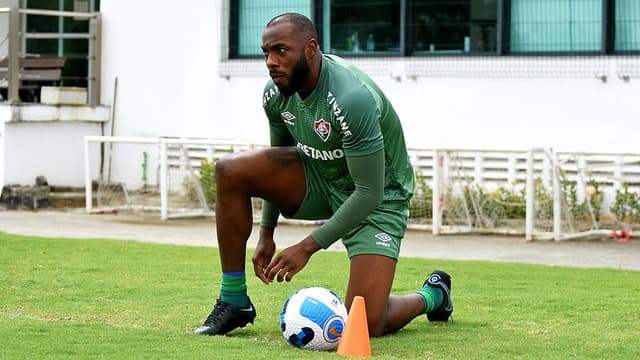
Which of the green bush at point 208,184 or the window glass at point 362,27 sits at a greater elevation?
the window glass at point 362,27

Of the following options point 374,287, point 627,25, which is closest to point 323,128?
point 374,287

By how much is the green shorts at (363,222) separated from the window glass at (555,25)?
26.7ft

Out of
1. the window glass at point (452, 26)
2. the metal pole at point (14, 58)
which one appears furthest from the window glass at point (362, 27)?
the metal pole at point (14, 58)

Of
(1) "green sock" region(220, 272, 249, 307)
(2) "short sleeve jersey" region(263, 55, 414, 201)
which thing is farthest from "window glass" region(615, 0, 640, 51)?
(1) "green sock" region(220, 272, 249, 307)

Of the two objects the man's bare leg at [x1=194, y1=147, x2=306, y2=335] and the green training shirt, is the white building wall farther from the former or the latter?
the man's bare leg at [x1=194, y1=147, x2=306, y2=335]

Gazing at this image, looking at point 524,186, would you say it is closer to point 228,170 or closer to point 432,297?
point 432,297

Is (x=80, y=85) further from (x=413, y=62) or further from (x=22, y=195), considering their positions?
(x=413, y=62)

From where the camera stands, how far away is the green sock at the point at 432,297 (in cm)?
838

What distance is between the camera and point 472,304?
9508 mm

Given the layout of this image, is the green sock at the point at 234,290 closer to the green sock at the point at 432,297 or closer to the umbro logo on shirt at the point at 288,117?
the umbro logo on shirt at the point at 288,117

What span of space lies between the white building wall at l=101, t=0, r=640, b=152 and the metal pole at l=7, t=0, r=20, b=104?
5.31 ft

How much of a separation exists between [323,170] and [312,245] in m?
0.72

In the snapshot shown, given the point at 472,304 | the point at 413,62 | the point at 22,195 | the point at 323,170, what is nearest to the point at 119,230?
the point at 22,195

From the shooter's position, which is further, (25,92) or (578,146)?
(25,92)
